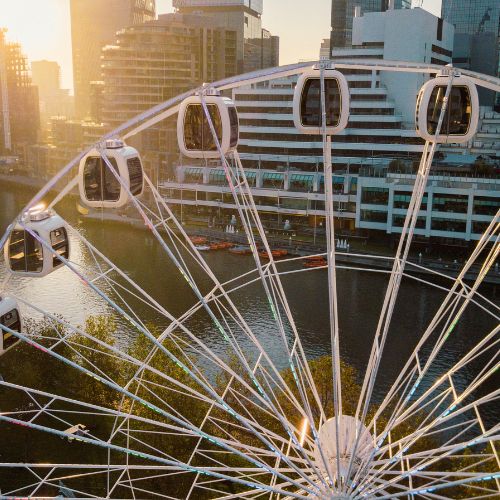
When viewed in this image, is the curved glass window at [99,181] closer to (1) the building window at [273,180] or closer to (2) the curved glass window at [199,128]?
(2) the curved glass window at [199,128]

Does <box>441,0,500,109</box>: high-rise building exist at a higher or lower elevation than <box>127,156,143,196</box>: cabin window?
higher

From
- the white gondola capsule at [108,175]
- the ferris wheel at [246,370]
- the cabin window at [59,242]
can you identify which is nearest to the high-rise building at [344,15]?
the ferris wheel at [246,370]

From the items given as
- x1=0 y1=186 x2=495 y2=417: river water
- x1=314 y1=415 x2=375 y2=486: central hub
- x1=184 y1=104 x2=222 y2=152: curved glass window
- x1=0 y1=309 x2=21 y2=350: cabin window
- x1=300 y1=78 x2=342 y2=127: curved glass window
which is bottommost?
x1=0 y1=186 x2=495 y2=417: river water

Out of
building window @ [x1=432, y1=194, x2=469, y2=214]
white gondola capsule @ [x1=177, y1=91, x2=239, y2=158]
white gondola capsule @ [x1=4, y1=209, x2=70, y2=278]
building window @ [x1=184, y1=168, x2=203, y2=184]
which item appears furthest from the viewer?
building window @ [x1=184, y1=168, x2=203, y2=184]

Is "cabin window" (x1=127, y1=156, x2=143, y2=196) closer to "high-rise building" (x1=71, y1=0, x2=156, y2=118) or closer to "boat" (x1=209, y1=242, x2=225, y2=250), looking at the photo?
"boat" (x1=209, y1=242, x2=225, y2=250)

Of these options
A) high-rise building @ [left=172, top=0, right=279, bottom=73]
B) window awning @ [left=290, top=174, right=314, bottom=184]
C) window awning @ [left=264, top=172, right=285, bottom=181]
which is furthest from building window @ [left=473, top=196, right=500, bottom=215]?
high-rise building @ [left=172, top=0, right=279, bottom=73]

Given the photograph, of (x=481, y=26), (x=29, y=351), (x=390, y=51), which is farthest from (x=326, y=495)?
(x=481, y=26)

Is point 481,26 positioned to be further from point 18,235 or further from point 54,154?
point 18,235
